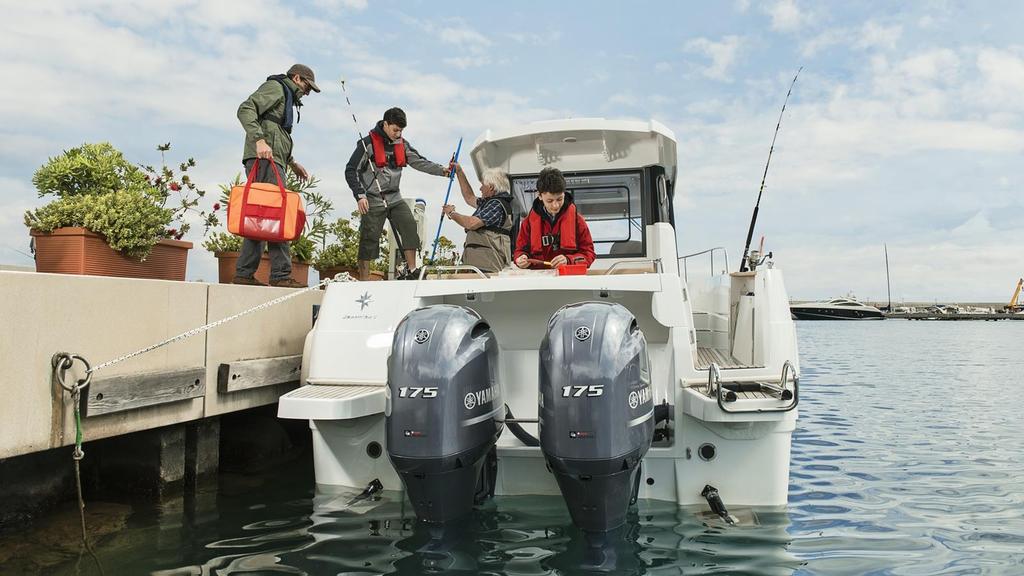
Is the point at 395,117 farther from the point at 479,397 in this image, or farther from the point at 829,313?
the point at 829,313

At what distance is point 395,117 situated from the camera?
6.99m

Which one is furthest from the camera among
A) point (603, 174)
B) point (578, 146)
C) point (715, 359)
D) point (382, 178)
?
point (382, 178)

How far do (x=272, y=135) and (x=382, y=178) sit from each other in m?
1.17

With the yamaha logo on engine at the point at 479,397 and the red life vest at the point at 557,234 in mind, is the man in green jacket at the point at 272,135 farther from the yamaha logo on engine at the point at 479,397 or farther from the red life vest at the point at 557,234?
the yamaha logo on engine at the point at 479,397

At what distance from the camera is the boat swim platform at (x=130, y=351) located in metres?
3.62

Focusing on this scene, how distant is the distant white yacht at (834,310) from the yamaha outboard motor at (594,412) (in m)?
75.0

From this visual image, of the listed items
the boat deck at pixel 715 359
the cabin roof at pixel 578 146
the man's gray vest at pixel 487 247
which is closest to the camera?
the boat deck at pixel 715 359

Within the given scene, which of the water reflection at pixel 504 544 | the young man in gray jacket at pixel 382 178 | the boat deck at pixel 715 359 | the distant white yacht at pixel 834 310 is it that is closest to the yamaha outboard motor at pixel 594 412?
the water reflection at pixel 504 544

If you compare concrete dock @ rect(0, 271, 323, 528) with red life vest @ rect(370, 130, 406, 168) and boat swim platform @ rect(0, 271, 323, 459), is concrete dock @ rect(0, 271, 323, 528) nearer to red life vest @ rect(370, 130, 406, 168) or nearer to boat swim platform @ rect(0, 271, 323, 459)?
boat swim platform @ rect(0, 271, 323, 459)

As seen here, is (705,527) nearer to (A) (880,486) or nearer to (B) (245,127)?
(A) (880,486)

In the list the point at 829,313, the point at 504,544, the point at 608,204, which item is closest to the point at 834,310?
the point at 829,313

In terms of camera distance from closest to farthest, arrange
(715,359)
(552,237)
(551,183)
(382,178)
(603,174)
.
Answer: (551,183) < (715,359) < (552,237) < (603,174) < (382,178)

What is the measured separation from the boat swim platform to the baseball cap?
2017 millimetres

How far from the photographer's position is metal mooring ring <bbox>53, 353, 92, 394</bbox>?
3.78 meters
